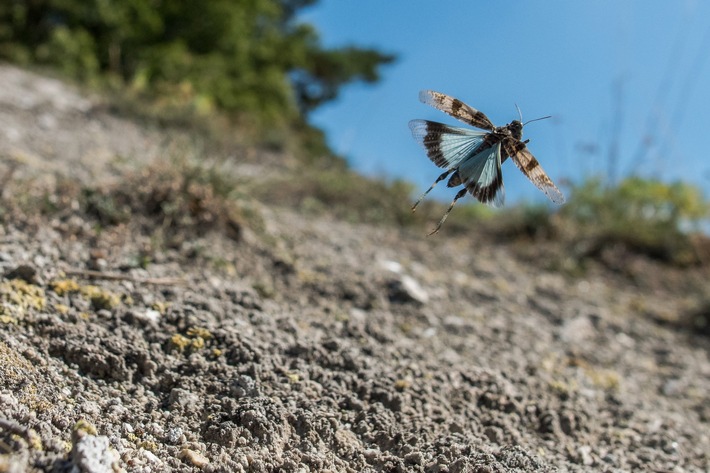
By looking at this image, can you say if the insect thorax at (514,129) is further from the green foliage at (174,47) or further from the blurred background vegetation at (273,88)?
the green foliage at (174,47)

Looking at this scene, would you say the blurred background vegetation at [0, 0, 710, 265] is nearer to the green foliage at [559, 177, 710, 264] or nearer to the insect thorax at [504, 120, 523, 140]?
the green foliage at [559, 177, 710, 264]

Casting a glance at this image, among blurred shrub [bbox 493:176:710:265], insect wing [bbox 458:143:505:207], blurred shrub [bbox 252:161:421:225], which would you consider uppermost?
blurred shrub [bbox 493:176:710:265]

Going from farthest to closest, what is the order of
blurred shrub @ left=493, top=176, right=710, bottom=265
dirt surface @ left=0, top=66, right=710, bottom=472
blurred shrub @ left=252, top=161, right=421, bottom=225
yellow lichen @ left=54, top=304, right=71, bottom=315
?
blurred shrub @ left=493, top=176, right=710, bottom=265 → blurred shrub @ left=252, top=161, right=421, bottom=225 → yellow lichen @ left=54, top=304, right=71, bottom=315 → dirt surface @ left=0, top=66, right=710, bottom=472

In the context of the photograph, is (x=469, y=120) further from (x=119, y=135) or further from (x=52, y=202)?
(x=119, y=135)

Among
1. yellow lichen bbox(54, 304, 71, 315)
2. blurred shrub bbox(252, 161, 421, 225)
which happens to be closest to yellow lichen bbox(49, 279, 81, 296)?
yellow lichen bbox(54, 304, 71, 315)

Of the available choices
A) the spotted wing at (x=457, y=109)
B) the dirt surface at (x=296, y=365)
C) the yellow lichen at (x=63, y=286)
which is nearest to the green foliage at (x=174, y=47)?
the dirt surface at (x=296, y=365)
